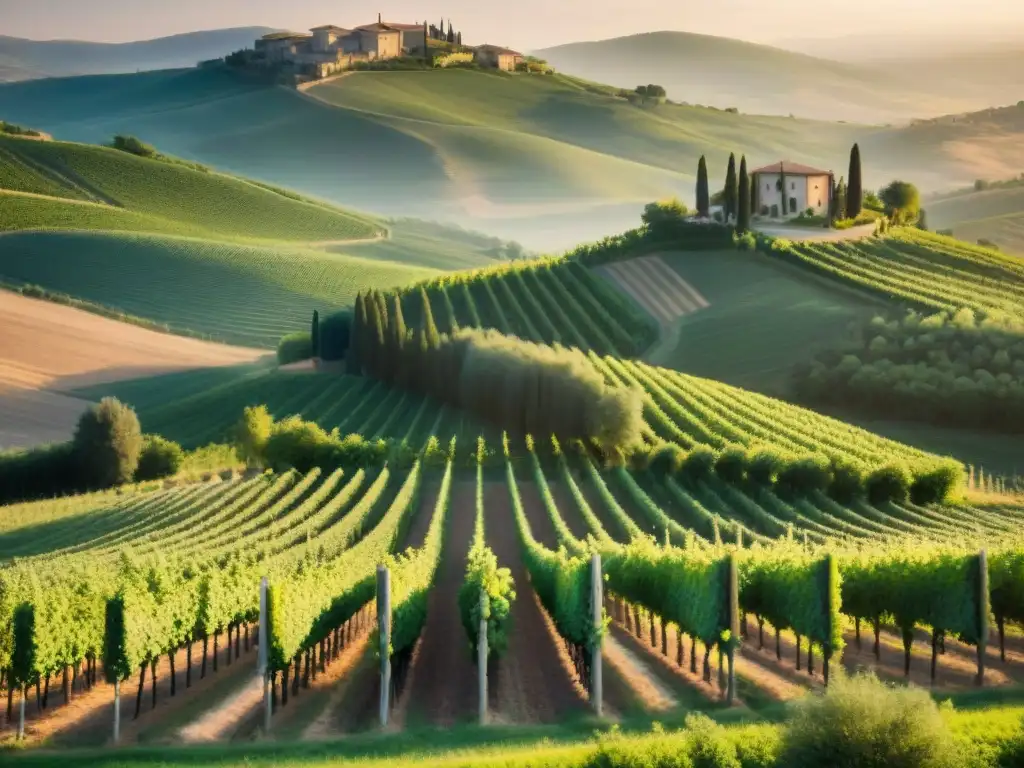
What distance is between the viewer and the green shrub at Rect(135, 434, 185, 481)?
5975 centimetres

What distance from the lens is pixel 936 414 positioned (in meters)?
62.9

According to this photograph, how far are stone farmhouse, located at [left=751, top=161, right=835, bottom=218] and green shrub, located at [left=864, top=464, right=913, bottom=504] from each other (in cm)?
5005

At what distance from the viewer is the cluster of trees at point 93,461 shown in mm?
58438

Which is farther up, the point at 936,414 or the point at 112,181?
the point at 112,181

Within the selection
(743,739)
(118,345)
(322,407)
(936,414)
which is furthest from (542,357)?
(118,345)

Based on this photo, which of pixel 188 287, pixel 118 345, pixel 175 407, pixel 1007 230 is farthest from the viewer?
pixel 1007 230

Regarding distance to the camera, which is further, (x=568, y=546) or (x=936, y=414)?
(x=936, y=414)

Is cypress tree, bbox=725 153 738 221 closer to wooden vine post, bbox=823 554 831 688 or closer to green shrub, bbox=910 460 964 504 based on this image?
green shrub, bbox=910 460 964 504

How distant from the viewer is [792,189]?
9069 cm

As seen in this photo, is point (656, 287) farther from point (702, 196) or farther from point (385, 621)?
point (385, 621)

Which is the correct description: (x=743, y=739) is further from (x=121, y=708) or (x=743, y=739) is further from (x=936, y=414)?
(x=936, y=414)

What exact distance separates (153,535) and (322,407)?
29337 millimetres

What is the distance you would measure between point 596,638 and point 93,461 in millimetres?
41140

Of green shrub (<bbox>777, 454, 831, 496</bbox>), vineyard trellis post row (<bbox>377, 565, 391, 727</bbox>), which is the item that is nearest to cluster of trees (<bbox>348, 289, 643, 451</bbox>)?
green shrub (<bbox>777, 454, 831, 496</bbox>)
